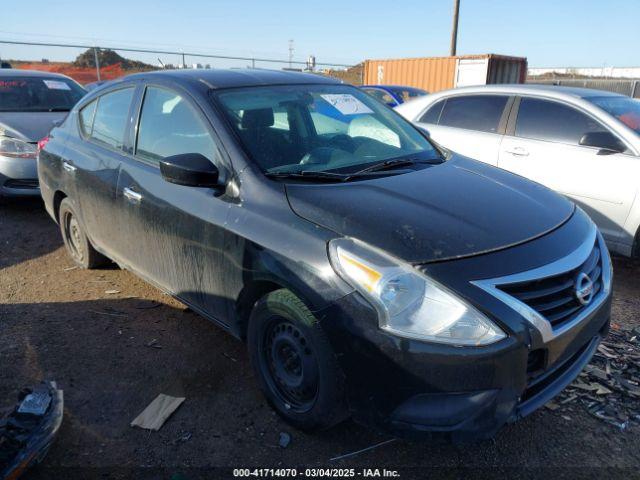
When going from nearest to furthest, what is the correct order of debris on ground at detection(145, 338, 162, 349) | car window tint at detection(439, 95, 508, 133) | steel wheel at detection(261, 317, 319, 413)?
steel wheel at detection(261, 317, 319, 413) → debris on ground at detection(145, 338, 162, 349) → car window tint at detection(439, 95, 508, 133)

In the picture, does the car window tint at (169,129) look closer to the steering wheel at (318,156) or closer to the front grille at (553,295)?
the steering wheel at (318,156)

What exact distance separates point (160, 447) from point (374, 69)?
21349mm

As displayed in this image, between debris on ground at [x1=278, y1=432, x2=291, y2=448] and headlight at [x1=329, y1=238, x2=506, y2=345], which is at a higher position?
headlight at [x1=329, y1=238, x2=506, y2=345]

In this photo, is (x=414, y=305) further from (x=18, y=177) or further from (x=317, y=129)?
(x=18, y=177)

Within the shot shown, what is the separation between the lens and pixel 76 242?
461 cm

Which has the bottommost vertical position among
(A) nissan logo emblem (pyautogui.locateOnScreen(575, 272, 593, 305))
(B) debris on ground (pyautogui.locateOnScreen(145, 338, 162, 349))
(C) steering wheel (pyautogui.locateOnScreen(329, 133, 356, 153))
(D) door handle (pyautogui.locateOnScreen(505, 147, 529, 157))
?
(B) debris on ground (pyautogui.locateOnScreen(145, 338, 162, 349))

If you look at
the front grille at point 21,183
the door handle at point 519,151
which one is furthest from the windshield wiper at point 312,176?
the front grille at point 21,183

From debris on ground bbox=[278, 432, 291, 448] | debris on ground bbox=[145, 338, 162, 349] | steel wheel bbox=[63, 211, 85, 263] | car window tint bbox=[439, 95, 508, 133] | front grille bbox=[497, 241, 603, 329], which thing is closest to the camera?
front grille bbox=[497, 241, 603, 329]

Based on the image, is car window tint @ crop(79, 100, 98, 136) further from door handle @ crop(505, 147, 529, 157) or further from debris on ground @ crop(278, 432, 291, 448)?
door handle @ crop(505, 147, 529, 157)

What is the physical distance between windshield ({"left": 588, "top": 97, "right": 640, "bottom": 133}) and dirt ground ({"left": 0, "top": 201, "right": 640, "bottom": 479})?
165 centimetres

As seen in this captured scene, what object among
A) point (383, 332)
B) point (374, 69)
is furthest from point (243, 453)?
point (374, 69)

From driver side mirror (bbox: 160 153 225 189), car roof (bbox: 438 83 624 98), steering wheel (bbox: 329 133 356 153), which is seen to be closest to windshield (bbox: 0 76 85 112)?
driver side mirror (bbox: 160 153 225 189)

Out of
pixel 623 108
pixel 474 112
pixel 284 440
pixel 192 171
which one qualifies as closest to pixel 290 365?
pixel 284 440

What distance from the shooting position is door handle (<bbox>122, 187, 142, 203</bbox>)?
3.24 m
